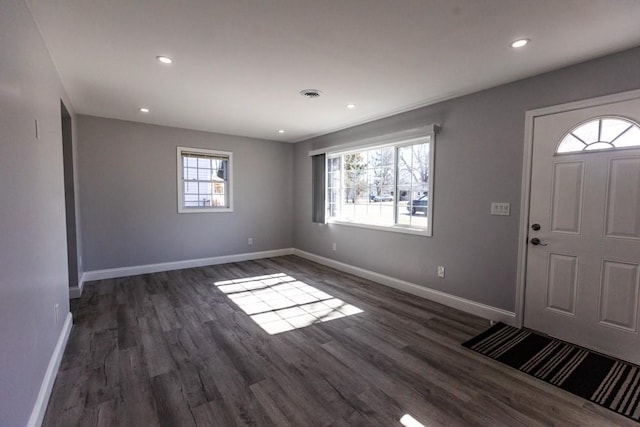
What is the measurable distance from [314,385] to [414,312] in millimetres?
1684

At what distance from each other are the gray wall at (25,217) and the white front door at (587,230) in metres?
3.82

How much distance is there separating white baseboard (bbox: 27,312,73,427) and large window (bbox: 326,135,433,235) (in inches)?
147

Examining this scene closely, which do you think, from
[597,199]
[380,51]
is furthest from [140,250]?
[597,199]

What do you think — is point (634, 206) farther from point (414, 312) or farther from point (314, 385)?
point (314, 385)

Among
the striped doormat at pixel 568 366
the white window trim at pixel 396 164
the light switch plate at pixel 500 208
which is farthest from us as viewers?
the white window trim at pixel 396 164

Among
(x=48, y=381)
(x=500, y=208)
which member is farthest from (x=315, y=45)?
(x=48, y=381)

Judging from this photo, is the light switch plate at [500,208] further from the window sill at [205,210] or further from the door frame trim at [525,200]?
the window sill at [205,210]

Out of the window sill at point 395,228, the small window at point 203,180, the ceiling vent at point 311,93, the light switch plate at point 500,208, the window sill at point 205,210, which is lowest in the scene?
the window sill at point 395,228

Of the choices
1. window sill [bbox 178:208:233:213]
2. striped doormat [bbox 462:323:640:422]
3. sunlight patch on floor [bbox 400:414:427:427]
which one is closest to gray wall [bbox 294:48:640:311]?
striped doormat [bbox 462:323:640:422]

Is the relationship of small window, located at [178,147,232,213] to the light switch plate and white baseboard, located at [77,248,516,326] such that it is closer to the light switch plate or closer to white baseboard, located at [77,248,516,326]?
white baseboard, located at [77,248,516,326]

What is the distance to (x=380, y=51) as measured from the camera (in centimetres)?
241

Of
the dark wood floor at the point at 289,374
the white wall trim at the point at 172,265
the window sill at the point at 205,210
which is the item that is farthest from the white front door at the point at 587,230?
the window sill at the point at 205,210

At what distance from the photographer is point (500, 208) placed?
309 cm

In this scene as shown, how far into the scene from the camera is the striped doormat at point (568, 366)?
6.54 ft
